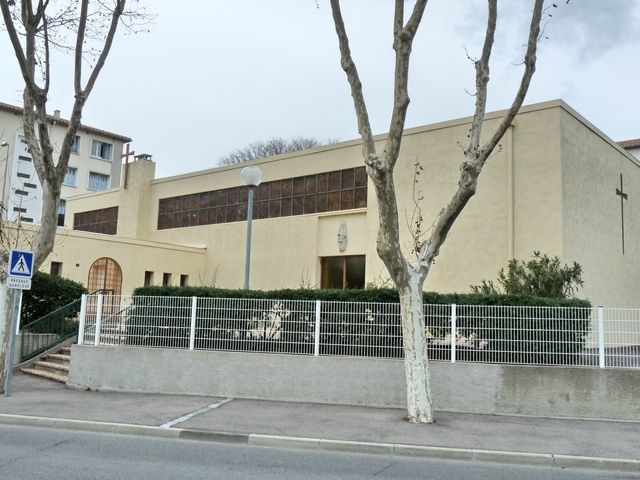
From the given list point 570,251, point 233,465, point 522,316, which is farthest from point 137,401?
point 570,251

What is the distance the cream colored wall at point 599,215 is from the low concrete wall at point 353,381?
701 centimetres

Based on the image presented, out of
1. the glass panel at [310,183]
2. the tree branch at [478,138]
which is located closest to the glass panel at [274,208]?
the glass panel at [310,183]

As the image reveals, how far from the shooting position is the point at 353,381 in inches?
421

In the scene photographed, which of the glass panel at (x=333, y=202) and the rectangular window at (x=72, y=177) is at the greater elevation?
the rectangular window at (x=72, y=177)

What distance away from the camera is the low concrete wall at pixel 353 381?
9.77m

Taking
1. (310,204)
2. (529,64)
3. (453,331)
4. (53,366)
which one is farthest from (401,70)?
(310,204)

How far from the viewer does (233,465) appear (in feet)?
21.9

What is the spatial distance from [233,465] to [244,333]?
16.7 feet

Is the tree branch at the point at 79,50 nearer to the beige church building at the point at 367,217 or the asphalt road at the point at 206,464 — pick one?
the asphalt road at the point at 206,464

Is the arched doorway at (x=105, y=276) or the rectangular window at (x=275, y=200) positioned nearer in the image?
the rectangular window at (x=275, y=200)

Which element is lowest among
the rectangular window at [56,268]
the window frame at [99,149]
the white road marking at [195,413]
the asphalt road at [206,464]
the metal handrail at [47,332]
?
the asphalt road at [206,464]

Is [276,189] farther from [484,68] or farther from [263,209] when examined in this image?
[484,68]

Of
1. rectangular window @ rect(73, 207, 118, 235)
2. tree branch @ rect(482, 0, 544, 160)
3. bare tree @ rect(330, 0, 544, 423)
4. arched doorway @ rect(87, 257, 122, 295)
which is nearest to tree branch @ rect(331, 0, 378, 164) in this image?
bare tree @ rect(330, 0, 544, 423)

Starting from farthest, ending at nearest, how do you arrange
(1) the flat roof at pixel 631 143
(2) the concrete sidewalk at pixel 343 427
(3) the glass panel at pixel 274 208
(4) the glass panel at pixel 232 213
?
(1) the flat roof at pixel 631 143
(4) the glass panel at pixel 232 213
(3) the glass panel at pixel 274 208
(2) the concrete sidewalk at pixel 343 427
